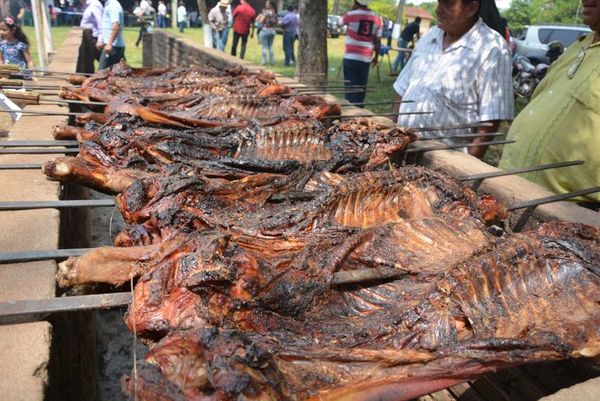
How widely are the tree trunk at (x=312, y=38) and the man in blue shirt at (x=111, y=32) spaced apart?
180 inches

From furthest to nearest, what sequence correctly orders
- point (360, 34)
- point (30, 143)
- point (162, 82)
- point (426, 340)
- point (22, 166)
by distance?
1. point (360, 34)
2. point (162, 82)
3. point (30, 143)
4. point (22, 166)
5. point (426, 340)

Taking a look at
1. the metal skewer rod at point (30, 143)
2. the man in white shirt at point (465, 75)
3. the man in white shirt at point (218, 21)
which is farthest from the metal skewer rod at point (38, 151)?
the man in white shirt at point (218, 21)

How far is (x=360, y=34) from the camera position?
9.66 metres

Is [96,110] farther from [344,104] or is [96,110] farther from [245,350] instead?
[245,350]

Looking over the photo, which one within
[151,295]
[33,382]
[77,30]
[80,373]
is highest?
[77,30]

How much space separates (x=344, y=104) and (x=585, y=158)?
2.96 meters

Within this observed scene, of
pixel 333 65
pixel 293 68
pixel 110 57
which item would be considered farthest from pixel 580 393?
pixel 333 65

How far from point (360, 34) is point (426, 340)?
8.65 meters

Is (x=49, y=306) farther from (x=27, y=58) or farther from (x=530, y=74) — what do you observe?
(x=530, y=74)

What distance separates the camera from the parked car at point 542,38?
56.8 feet

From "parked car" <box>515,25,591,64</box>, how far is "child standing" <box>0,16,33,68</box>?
16.1 metres

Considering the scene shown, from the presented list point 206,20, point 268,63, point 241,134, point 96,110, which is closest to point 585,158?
point 241,134

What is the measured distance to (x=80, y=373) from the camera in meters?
3.12

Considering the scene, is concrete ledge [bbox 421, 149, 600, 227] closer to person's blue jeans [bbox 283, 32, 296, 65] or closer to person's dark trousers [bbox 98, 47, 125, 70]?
person's dark trousers [bbox 98, 47, 125, 70]
